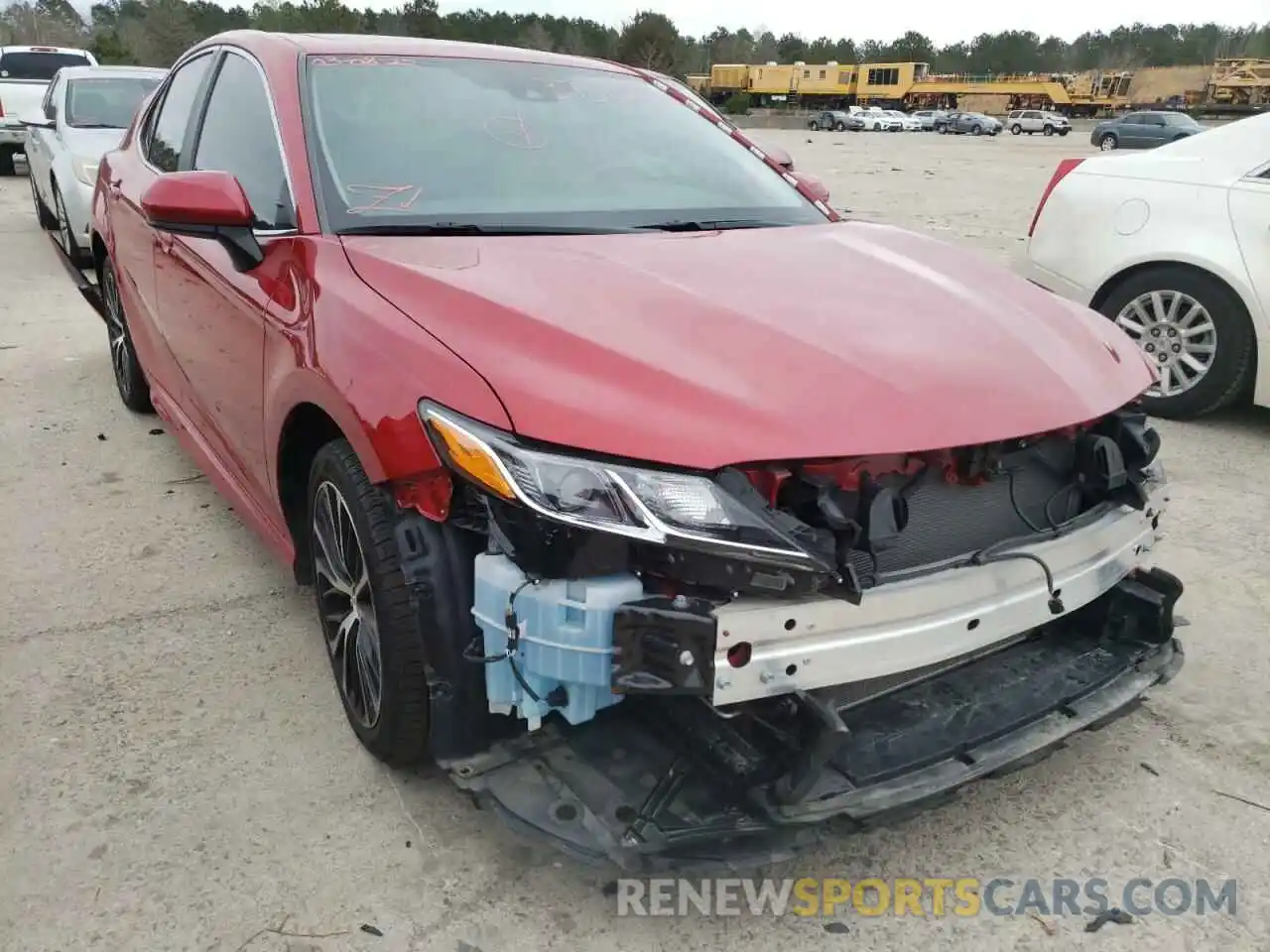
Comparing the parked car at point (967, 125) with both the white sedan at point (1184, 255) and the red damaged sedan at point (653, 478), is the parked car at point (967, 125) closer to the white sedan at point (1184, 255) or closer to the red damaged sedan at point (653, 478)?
the white sedan at point (1184, 255)

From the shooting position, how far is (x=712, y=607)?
1.71m

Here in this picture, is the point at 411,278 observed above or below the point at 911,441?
above

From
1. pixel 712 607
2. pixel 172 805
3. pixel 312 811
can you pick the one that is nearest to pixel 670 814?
pixel 712 607

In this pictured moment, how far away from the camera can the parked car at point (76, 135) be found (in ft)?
25.0

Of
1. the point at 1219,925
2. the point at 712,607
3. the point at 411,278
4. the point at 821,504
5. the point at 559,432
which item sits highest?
the point at 411,278

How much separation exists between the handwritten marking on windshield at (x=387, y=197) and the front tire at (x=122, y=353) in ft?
8.00

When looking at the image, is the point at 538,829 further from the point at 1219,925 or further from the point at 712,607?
the point at 1219,925

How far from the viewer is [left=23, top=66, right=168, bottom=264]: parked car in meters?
7.62

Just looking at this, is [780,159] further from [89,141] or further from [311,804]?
[89,141]

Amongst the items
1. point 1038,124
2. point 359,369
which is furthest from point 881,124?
point 359,369

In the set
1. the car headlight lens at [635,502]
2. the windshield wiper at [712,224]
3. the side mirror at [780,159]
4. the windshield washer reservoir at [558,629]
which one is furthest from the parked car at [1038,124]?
the windshield washer reservoir at [558,629]

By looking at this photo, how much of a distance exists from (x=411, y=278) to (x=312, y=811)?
47.3 inches

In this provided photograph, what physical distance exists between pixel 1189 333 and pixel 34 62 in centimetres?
1771

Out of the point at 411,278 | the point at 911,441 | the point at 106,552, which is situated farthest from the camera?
the point at 106,552
